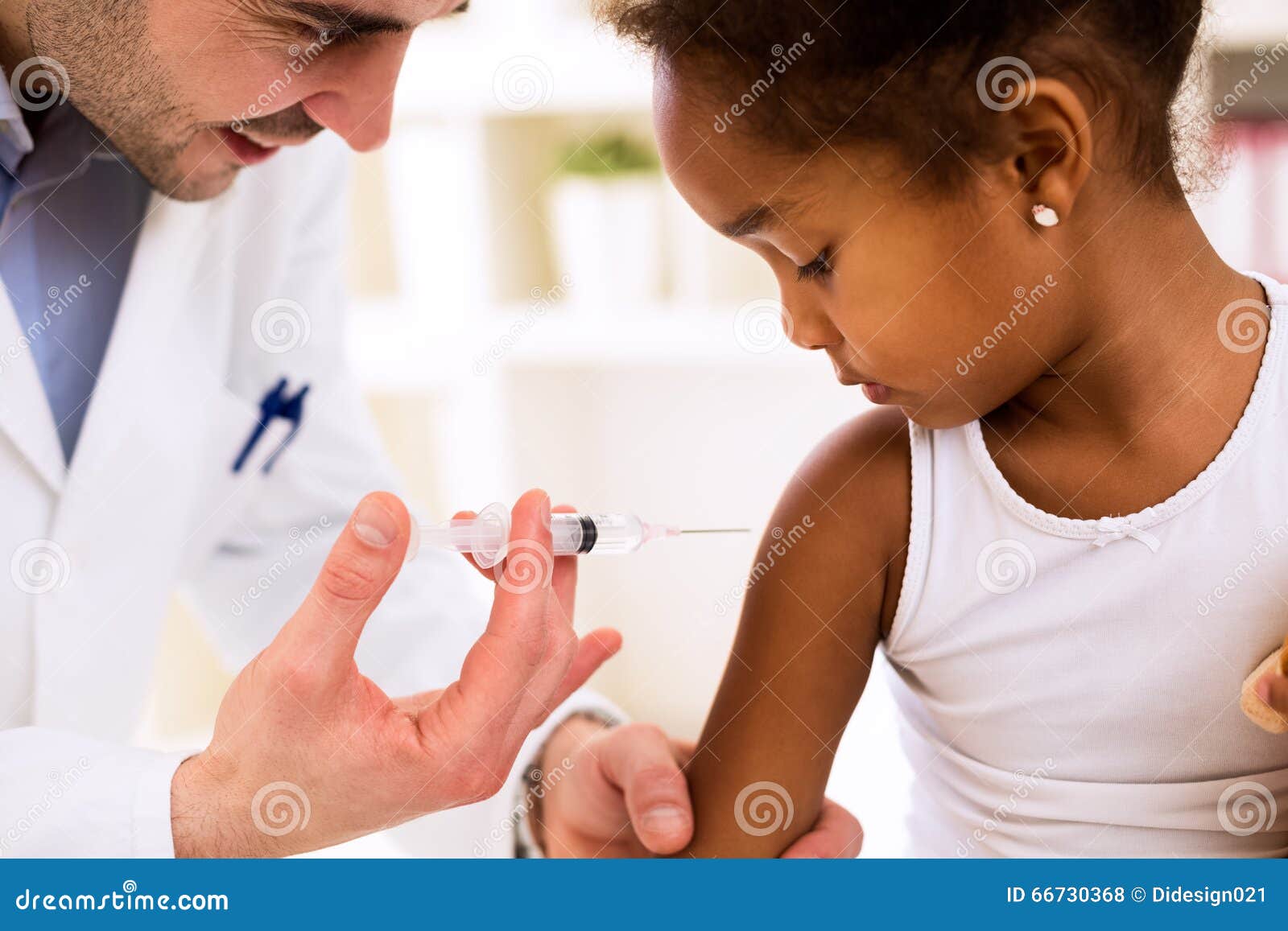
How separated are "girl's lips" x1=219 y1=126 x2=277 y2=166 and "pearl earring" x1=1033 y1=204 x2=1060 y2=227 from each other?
0.78 meters

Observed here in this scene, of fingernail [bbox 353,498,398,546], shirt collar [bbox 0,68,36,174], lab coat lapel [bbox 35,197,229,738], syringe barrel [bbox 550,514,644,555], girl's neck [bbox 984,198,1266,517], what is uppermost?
girl's neck [bbox 984,198,1266,517]

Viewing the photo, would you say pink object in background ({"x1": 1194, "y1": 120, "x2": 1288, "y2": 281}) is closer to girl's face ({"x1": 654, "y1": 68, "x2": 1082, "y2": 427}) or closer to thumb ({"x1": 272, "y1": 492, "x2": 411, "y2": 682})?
girl's face ({"x1": 654, "y1": 68, "x2": 1082, "y2": 427})

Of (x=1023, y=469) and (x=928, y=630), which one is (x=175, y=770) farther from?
(x=1023, y=469)

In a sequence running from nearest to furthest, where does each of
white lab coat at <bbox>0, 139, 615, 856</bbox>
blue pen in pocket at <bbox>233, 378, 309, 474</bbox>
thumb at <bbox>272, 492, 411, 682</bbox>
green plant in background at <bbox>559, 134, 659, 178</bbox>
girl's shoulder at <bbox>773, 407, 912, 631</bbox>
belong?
1. thumb at <bbox>272, 492, 411, 682</bbox>
2. girl's shoulder at <bbox>773, 407, 912, 631</bbox>
3. white lab coat at <bbox>0, 139, 615, 856</bbox>
4. blue pen in pocket at <bbox>233, 378, 309, 474</bbox>
5. green plant in background at <bbox>559, 134, 659, 178</bbox>

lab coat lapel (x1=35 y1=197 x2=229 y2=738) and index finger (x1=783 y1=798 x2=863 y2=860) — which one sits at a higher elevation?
index finger (x1=783 y1=798 x2=863 y2=860)

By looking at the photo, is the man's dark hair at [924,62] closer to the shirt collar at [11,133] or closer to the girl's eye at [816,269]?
the girl's eye at [816,269]

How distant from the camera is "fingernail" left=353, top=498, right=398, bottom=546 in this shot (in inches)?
32.8

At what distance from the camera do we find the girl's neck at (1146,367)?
96 cm

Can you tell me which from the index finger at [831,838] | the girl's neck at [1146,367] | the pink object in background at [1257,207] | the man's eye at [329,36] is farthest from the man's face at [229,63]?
the pink object in background at [1257,207]

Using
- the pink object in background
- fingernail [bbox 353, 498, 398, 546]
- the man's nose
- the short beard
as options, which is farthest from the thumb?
the pink object in background

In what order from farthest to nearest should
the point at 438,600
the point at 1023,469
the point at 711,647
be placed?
the point at 711,647 → the point at 438,600 → the point at 1023,469
